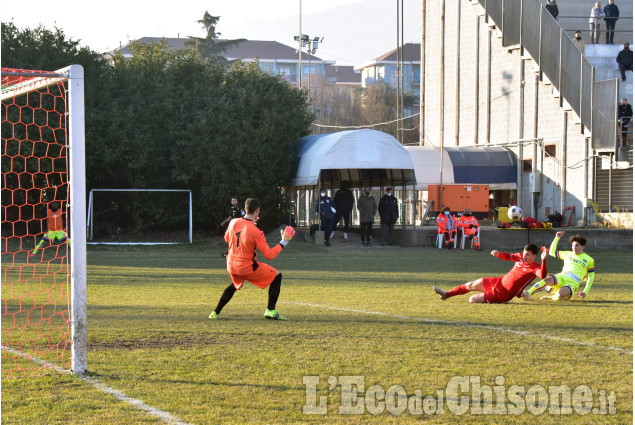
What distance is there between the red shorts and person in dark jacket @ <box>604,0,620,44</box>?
27.7 metres

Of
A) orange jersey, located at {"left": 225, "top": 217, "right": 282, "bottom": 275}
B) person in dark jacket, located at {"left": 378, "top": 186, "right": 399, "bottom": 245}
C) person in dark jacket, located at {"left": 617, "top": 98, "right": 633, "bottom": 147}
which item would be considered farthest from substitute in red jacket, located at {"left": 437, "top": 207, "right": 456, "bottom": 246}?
orange jersey, located at {"left": 225, "top": 217, "right": 282, "bottom": 275}

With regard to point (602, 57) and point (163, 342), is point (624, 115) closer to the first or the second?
point (602, 57)

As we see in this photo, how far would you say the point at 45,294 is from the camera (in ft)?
46.6

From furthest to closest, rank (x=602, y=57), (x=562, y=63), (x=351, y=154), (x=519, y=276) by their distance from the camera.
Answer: (x=602, y=57) → (x=562, y=63) → (x=351, y=154) → (x=519, y=276)

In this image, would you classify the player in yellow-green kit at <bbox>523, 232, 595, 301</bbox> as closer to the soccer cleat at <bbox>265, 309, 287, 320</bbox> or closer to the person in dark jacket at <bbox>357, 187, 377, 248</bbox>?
the soccer cleat at <bbox>265, 309, 287, 320</bbox>

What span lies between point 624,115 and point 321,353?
27.0 meters

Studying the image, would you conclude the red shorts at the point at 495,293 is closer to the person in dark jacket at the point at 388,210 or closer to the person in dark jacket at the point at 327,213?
the person in dark jacket at the point at 327,213

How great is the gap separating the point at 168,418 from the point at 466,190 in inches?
1315

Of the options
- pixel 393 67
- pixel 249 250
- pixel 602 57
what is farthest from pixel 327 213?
pixel 393 67

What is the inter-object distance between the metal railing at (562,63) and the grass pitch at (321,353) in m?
18.5

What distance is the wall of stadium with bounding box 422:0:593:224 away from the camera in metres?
36.8

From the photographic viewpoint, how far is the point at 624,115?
32.0 metres

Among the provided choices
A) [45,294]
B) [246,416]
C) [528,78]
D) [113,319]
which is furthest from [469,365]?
[528,78]

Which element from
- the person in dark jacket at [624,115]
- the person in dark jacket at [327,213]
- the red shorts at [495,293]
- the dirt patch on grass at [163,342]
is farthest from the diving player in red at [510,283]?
the person in dark jacket at [624,115]
